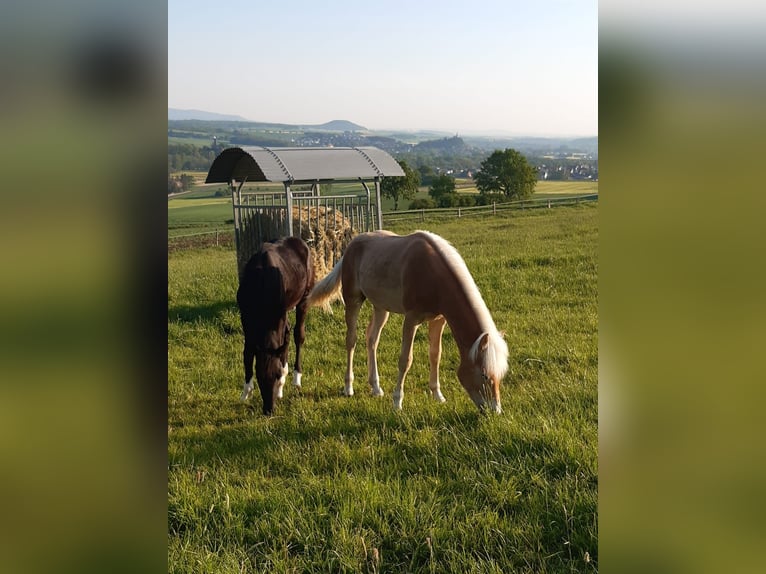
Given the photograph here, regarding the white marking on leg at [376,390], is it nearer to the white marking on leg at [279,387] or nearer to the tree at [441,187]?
the white marking on leg at [279,387]

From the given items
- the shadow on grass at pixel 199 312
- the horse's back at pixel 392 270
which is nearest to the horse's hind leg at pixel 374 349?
the horse's back at pixel 392 270

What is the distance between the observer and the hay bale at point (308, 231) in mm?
10891

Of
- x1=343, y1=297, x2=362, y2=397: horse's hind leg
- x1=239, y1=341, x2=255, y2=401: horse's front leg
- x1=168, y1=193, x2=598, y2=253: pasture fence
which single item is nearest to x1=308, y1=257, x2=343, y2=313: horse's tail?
x1=343, y1=297, x2=362, y2=397: horse's hind leg

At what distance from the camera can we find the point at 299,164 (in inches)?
414

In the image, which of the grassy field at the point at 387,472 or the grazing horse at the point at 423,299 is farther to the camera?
the grazing horse at the point at 423,299

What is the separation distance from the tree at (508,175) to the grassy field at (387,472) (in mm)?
76933

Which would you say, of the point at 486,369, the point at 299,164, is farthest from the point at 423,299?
the point at 299,164

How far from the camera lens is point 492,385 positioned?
4.90m
